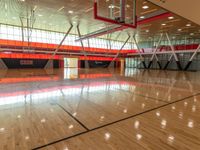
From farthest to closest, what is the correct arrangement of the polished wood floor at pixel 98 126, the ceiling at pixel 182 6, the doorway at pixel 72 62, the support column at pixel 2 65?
the doorway at pixel 72 62
the support column at pixel 2 65
the ceiling at pixel 182 6
the polished wood floor at pixel 98 126

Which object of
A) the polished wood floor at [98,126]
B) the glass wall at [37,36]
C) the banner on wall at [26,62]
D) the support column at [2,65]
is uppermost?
the glass wall at [37,36]

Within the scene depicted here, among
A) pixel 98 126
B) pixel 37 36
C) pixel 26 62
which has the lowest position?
pixel 98 126

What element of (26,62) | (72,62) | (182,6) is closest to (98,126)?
(182,6)

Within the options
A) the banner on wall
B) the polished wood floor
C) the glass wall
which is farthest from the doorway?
the polished wood floor

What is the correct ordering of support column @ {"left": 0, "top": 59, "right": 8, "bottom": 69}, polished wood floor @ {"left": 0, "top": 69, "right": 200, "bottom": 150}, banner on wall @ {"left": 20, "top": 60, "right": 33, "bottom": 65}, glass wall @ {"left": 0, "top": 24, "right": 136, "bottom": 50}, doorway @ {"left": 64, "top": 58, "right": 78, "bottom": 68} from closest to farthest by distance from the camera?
polished wood floor @ {"left": 0, "top": 69, "right": 200, "bottom": 150} → support column @ {"left": 0, "top": 59, "right": 8, "bottom": 69} → glass wall @ {"left": 0, "top": 24, "right": 136, "bottom": 50} → banner on wall @ {"left": 20, "top": 60, "right": 33, "bottom": 65} → doorway @ {"left": 64, "top": 58, "right": 78, "bottom": 68}

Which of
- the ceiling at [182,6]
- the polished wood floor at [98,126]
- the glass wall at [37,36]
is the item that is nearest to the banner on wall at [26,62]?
the glass wall at [37,36]

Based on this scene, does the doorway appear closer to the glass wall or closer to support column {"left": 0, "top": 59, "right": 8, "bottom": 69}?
the glass wall

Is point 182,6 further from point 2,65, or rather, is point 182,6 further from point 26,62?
point 2,65

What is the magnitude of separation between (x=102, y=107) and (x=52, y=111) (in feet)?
4.72

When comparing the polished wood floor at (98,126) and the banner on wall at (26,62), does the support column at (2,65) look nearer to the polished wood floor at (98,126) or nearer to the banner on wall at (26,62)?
the banner on wall at (26,62)

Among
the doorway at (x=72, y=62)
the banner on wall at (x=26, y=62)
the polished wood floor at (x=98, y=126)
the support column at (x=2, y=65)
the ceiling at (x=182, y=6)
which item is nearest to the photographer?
the polished wood floor at (x=98, y=126)

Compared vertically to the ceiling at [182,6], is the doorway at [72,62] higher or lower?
lower

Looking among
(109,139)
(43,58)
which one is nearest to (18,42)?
(43,58)

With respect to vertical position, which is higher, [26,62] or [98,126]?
[26,62]
